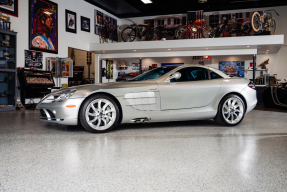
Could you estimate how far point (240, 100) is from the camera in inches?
203

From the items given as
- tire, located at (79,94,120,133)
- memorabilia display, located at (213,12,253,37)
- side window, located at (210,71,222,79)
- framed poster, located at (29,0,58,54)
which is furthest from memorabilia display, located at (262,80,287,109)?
framed poster, located at (29,0,58,54)

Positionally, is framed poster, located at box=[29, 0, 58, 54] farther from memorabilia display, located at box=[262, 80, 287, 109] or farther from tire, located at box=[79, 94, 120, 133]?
memorabilia display, located at box=[262, 80, 287, 109]

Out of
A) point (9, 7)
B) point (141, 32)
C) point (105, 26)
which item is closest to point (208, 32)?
point (141, 32)

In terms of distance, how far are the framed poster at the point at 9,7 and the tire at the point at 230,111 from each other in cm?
750

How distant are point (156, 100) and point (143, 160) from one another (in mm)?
1942

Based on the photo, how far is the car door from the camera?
4.66 metres

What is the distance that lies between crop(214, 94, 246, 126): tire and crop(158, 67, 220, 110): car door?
26 centimetres

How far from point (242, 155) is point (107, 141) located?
171 centimetres

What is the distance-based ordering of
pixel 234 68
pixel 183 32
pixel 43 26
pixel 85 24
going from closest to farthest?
1. pixel 43 26
2. pixel 85 24
3. pixel 183 32
4. pixel 234 68

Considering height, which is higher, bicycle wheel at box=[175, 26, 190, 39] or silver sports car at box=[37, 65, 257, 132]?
bicycle wheel at box=[175, 26, 190, 39]

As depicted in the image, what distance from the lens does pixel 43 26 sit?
417 inches

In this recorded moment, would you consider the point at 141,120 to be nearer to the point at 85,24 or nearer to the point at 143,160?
the point at 143,160

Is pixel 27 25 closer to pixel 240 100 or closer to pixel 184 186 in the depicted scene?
pixel 240 100

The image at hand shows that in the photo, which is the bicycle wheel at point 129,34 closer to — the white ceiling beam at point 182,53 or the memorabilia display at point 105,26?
the memorabilia display at point 105,26
